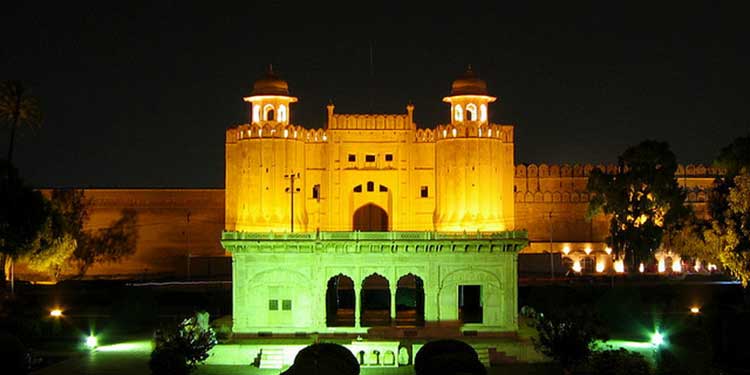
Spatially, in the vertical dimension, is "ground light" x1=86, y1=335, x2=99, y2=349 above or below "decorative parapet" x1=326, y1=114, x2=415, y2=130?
below

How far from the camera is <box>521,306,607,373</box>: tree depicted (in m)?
30.7

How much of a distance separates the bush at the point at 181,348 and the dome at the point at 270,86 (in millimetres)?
23998

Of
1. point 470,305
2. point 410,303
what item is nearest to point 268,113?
point 410,303

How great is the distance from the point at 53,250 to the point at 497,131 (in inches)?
792

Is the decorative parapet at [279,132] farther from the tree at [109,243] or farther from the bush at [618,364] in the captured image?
the bush at [618,364]

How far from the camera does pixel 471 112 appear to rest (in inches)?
2172

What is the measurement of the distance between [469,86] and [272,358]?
25387 mm

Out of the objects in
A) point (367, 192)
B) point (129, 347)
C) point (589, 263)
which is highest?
point (367, 192)

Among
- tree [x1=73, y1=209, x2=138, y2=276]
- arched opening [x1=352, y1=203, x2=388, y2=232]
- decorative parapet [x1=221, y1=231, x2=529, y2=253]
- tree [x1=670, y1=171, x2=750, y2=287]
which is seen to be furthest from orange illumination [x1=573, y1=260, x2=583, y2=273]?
decorative parapet [x1=221, y1=231, x2=529, y2=253]

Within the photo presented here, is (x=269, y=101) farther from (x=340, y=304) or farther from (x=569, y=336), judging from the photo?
(x=569, y=336)

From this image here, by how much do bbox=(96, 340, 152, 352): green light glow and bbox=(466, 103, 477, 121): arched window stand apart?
2305 centimetres

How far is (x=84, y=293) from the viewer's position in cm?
4566

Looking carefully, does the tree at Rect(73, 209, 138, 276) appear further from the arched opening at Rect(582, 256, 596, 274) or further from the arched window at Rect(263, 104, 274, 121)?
the arched opening at Rect(582, 256, 596, 274)

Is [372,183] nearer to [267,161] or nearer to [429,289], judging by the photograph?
[267,161]
